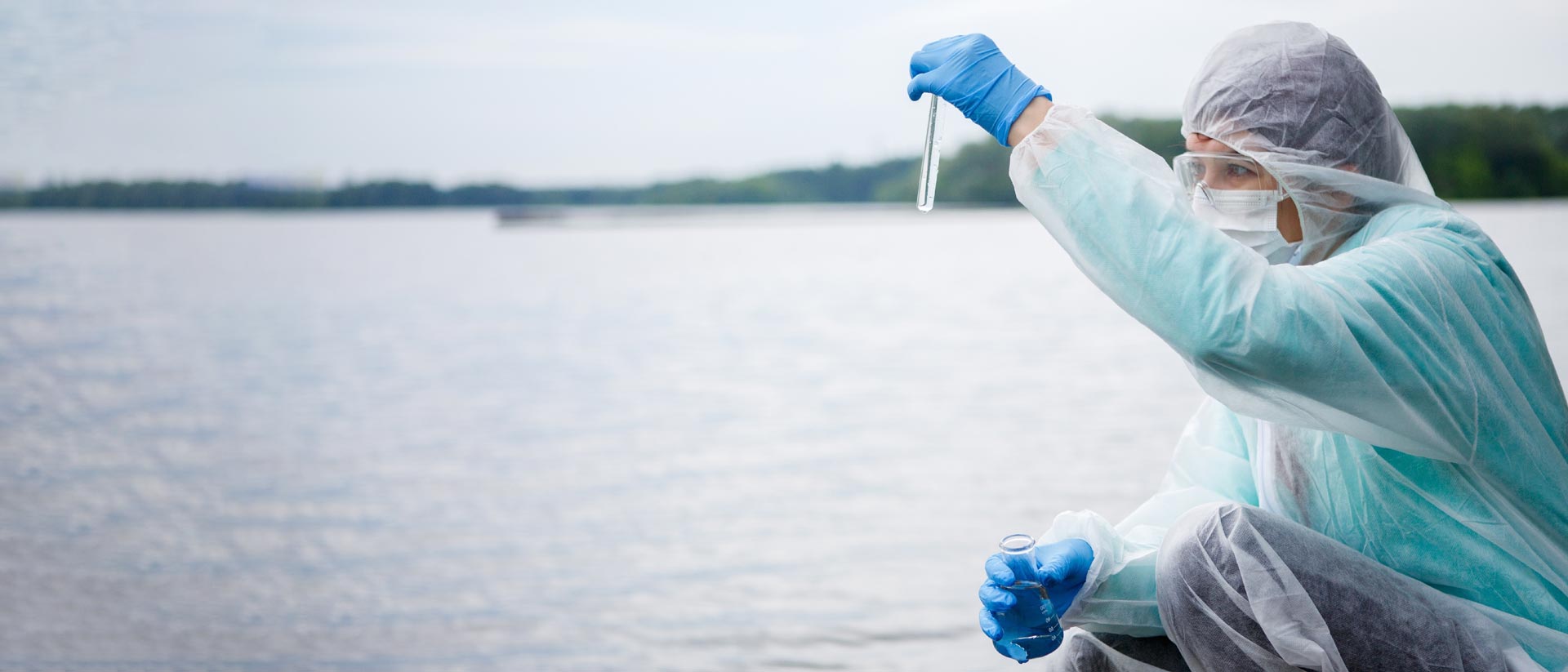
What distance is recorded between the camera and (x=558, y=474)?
3.81 m

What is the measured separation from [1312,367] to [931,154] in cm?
40

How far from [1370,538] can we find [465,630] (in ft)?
5.73

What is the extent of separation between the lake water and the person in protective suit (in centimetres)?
96

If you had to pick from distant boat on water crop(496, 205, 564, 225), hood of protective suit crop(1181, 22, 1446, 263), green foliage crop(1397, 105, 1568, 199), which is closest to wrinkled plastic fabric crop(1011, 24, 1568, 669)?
hood of protective suit crop(1181, 22, 1446, 263)

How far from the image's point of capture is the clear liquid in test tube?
110cm

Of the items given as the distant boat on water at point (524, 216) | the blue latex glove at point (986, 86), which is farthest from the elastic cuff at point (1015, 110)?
the distant boat on water at point (524, 216)

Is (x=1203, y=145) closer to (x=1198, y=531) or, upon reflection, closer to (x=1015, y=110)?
(x=1015, y=110)

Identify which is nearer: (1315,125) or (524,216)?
(1315,125)

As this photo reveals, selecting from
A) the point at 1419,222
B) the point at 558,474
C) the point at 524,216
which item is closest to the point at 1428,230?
the point at 1419,222

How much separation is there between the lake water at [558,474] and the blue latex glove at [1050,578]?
89 centimetres

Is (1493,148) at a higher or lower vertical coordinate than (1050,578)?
higher

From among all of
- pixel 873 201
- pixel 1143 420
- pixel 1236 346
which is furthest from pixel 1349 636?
pixel 873 201

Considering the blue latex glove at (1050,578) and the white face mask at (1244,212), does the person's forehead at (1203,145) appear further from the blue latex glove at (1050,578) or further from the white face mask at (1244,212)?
the blue latex glove at (1050,578)

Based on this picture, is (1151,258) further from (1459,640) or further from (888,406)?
(888,406)
